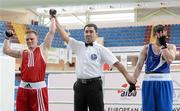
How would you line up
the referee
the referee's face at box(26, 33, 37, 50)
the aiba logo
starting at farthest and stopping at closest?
the aiba logo → the referee's face at box(26, 33, 37, 50) → the referee

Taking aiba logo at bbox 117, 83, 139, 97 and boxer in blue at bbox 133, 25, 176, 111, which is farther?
aiba logo at bbox 117, 83, 139, 97

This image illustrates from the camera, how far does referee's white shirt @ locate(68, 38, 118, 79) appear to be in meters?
3.90

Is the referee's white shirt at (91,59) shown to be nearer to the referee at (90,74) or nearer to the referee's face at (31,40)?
the referee at (90,74)

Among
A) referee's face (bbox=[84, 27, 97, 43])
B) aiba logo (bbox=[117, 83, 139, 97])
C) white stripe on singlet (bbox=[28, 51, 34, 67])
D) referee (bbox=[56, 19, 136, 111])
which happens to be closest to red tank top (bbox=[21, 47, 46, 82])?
white stripe on singlet (bbox=[28, 51, 34, 67])

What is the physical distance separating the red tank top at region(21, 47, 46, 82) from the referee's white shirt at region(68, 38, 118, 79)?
0.39 meters

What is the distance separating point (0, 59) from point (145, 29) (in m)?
10.6

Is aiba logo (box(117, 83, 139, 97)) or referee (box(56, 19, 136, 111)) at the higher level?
referee (box(56, 19, 136, 111))

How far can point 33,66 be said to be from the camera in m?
3.90

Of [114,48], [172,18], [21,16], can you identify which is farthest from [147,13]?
[21,16]

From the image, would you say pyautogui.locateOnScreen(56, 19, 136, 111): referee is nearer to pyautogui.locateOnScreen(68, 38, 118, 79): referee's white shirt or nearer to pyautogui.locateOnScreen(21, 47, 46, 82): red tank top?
pyautogui.locateOnScreen(68, 38, 118, 79): referee's white shirt

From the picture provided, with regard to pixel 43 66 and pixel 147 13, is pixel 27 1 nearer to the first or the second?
pixel 43 66

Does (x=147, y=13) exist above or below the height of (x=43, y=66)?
above

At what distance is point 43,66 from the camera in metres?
3.96

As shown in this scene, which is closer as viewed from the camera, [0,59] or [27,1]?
[0,59]
